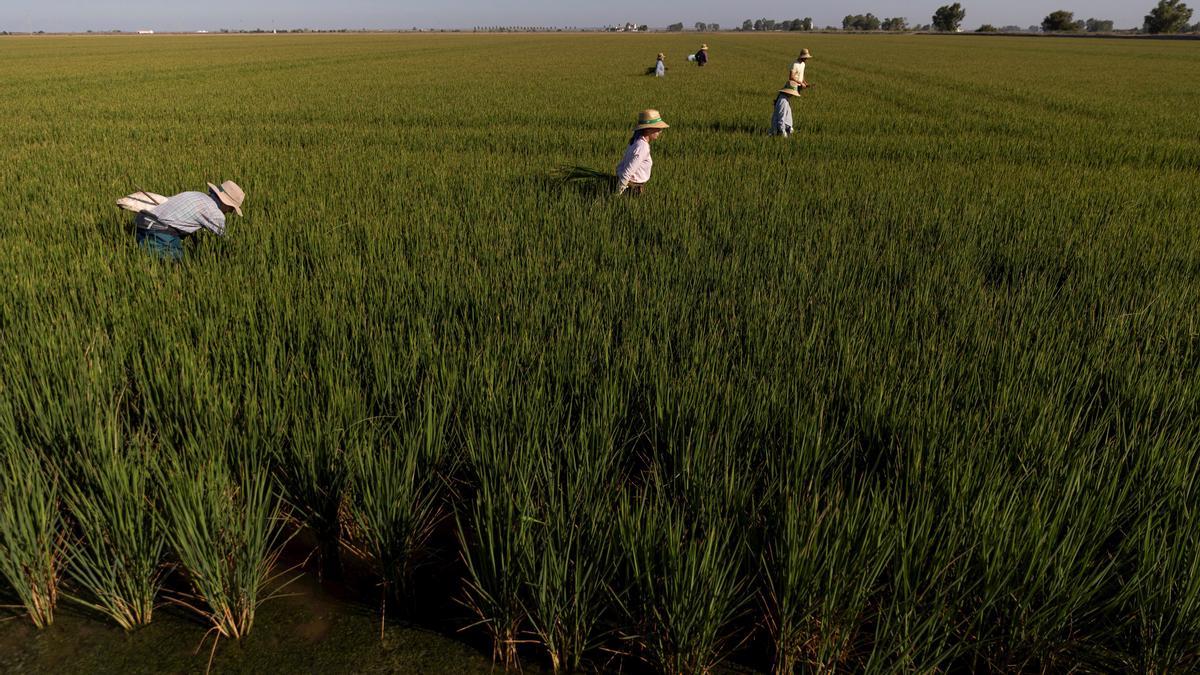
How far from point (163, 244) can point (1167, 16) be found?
388 ft

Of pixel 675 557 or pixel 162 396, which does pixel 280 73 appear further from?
pixel 675 557

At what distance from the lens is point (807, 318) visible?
9.09 feet

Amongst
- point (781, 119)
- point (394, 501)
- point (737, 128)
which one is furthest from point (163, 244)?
point (737, 128)

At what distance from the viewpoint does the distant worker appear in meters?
3.42

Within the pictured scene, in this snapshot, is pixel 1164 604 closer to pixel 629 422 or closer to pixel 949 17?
pixel 629 422

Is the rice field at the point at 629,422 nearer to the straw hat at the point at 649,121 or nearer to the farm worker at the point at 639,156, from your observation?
the farm worker at the point at 639,156

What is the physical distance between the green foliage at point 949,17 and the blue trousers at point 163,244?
121 metres

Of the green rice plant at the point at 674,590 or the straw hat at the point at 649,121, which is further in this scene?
the straw hat at the point at 649,121

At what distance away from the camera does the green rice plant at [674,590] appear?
50.8 inches

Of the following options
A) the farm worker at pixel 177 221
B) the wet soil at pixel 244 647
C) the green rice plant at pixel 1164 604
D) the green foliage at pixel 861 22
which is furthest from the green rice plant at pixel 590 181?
the green foliage at pixel 861 22

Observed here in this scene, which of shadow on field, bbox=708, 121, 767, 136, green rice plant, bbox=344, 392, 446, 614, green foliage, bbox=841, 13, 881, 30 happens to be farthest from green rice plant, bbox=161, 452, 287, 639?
green foliage, bbox=841, 13, 881, 30

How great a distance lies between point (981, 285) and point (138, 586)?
367cm

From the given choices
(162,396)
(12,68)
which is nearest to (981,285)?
(162,396)

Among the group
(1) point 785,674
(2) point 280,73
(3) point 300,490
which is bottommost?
(1) point 785,674
